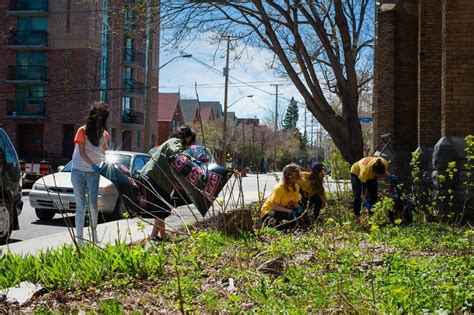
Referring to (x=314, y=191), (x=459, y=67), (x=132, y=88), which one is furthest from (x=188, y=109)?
(x=314, y=191)

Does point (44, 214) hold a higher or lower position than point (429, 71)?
lower

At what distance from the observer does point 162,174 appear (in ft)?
24.1

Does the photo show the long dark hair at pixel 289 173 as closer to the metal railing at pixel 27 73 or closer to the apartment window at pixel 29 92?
the metal railing at pixel 27 73

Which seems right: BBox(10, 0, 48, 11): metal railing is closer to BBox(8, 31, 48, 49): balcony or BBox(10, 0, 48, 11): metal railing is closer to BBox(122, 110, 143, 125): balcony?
BBox(8, 31, 48, 49): balcony

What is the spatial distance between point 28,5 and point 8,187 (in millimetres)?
36970

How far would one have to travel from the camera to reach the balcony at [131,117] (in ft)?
152

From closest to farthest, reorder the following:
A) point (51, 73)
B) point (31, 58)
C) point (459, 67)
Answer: point (459, 67)
point (51, 73)
point (31, 58)

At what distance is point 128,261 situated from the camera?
516cm

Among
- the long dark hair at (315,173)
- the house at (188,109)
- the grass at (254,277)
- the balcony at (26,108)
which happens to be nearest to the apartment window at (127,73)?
the balcony at (26,108)

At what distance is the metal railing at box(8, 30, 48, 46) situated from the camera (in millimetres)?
40656

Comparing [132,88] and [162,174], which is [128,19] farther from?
[132,88]

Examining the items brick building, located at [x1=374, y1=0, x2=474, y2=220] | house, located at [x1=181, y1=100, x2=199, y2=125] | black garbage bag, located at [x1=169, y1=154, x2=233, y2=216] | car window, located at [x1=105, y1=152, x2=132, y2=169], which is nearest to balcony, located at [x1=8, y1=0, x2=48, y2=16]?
car window, located at [x1=105, y1=152, x2=132, y2=169]

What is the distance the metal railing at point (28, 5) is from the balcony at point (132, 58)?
270 inches

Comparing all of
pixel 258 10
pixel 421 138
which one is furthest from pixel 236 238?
pixel 258 10
